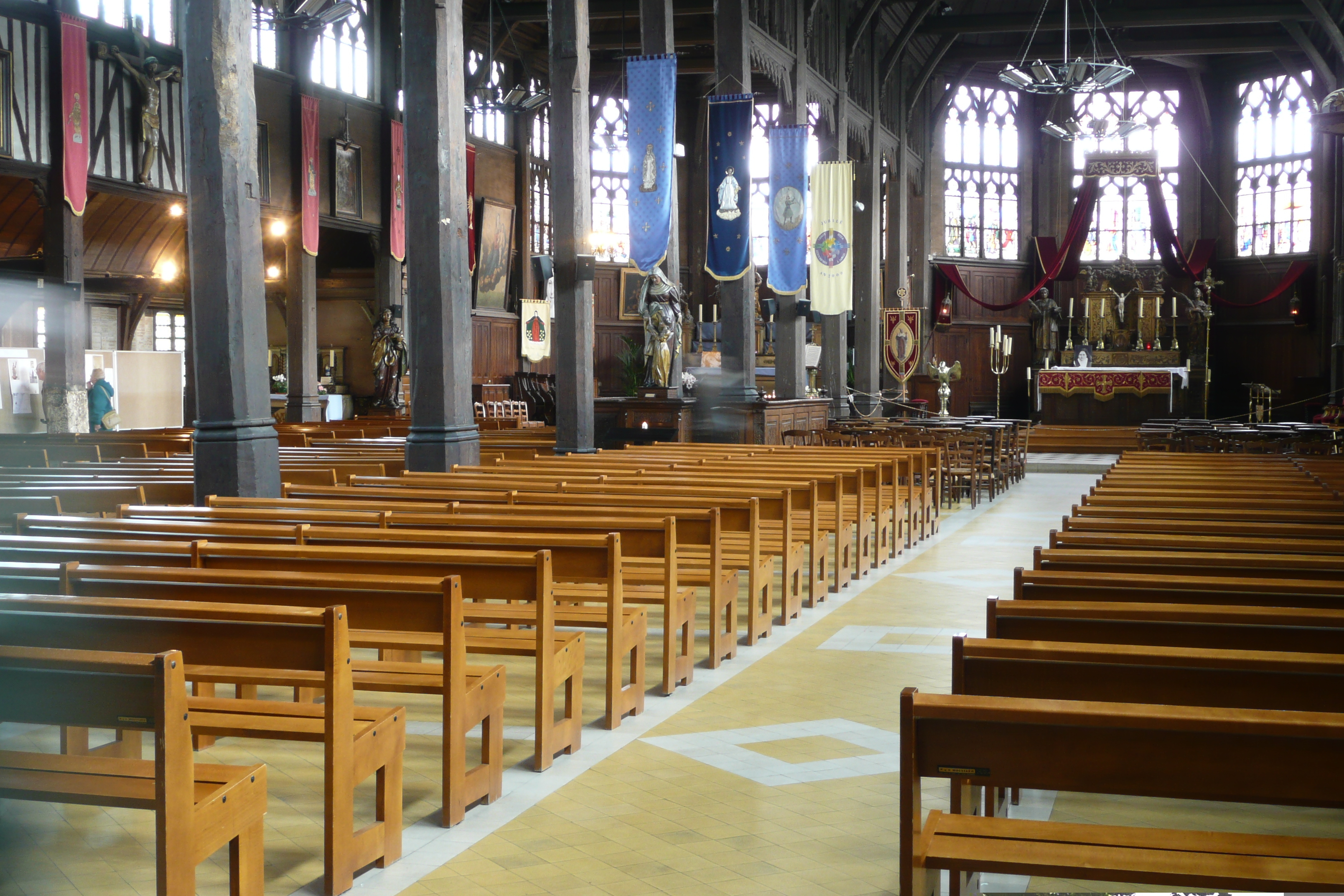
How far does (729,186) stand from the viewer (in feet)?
45.3

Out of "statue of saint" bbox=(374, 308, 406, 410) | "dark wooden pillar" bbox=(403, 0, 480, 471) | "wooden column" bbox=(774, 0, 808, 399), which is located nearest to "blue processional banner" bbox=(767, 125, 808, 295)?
"wooden column" bbox=(774, 0, 808, 399)

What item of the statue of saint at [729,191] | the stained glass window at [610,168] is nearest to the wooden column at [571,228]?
the statue of saint at [729,191]

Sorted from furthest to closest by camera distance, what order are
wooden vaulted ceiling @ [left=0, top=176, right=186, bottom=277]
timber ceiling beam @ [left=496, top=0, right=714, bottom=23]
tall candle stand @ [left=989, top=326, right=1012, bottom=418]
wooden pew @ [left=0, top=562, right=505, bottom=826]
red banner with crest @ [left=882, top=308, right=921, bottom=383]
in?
1. red banner with crest @ [left=882, top=308, right=921, bottom=383]
2. tall candle stand @ [left=989, top=326, right=1012, bottom=418]
3. timber ceiling beam @ [left=496, top=0, right=714, bottom=23]
4. wooden vaulted ceiling @ [left=0, top=176, right=186, bottom=277]
5. wooden pew @ [left=0, top=562, right=505, bottom=826]

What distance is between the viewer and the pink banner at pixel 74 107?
1496 centimetres

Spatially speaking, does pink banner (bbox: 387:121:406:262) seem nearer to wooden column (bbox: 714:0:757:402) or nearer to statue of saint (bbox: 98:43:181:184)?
statue of saint (bbox: 98:43:181:184)

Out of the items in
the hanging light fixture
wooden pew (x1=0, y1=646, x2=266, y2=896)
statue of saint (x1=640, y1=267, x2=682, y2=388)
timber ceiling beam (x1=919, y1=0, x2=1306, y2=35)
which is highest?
timber ceiling beam (x1=919, y1=0, x2=1306, y2=35)

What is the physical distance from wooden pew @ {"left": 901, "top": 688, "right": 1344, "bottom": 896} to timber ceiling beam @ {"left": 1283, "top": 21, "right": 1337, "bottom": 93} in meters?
25.0

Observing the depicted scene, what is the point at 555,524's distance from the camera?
4922mm

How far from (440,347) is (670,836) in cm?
695

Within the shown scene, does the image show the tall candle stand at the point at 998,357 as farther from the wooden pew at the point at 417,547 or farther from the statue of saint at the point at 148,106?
the wooden pew at the point at 417,547

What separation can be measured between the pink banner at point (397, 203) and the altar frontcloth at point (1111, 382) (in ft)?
45.1

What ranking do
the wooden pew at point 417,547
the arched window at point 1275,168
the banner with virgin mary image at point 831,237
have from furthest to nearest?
1. the arched window at point 1275,168
2. the banner with virgin mary image at point 831,237
3. the wooden pew at point 417,547

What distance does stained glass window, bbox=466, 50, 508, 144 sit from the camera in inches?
915

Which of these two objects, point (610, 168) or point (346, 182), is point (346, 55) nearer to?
point (346, 182)
